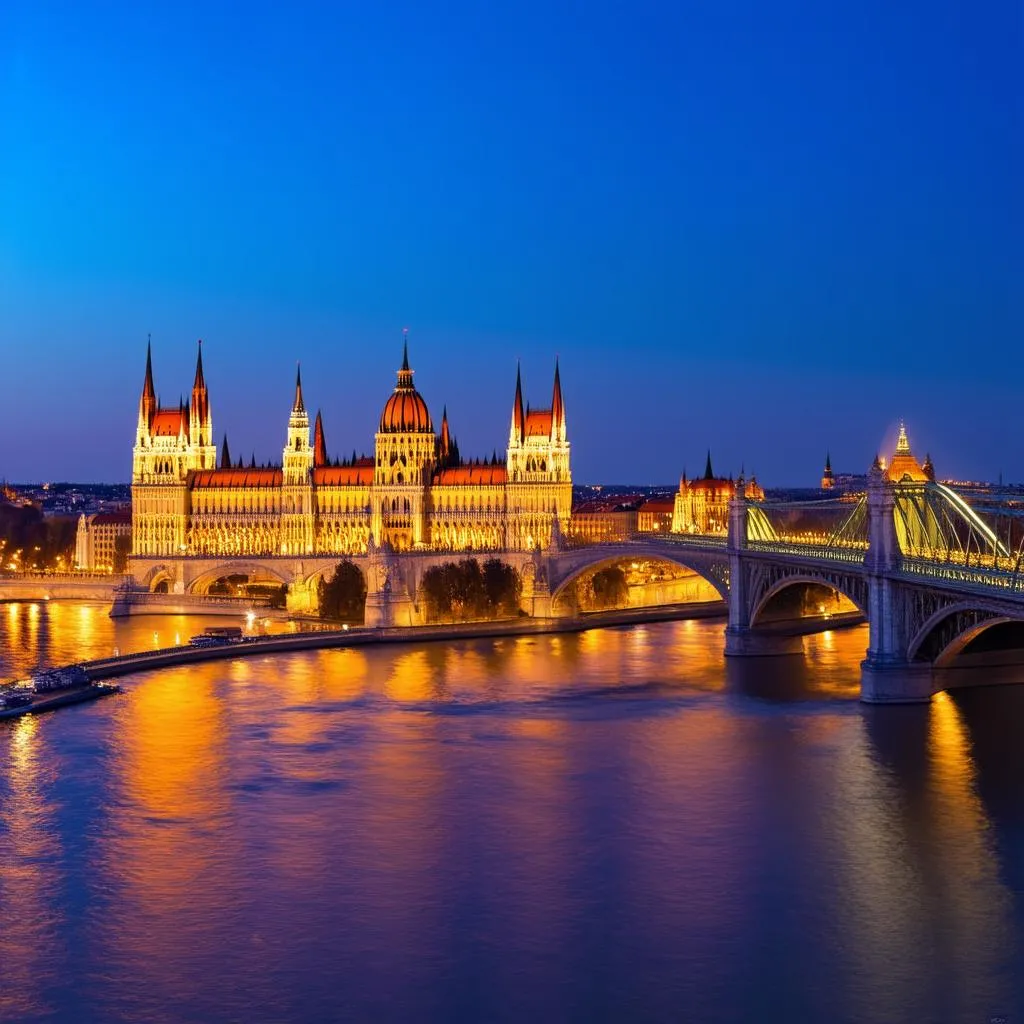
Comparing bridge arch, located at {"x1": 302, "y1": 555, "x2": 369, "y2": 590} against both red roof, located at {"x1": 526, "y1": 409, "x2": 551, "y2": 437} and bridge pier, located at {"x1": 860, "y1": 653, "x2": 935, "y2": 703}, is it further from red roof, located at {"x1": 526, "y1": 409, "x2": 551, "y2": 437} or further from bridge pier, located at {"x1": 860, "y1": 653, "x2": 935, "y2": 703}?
bridge pier, located at {"x1": 860, "y1": 653, "x2": 935, "y2": 703}

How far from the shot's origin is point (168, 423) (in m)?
92.6

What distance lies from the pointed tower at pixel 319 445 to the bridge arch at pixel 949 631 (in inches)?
2303

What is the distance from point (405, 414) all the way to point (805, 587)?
38.9 m

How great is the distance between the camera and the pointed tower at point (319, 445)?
3757 inches

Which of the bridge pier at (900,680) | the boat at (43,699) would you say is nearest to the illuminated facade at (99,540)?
the boat at (43,699)

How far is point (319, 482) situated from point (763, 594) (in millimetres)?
44418

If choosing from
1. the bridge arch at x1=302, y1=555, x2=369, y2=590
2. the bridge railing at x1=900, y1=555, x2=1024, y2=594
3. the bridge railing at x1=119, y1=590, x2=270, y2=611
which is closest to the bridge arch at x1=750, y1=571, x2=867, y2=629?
the bridge railing at x1=900, y1=555, x2=1024, y2=594

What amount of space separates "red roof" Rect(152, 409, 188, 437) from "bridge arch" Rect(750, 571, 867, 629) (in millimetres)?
46358

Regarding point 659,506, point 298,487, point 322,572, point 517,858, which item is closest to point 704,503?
point 659,506

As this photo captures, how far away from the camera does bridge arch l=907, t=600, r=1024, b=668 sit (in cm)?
3450

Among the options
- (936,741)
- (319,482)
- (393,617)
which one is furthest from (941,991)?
(319,482)

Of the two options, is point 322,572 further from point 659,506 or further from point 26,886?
point 26,886

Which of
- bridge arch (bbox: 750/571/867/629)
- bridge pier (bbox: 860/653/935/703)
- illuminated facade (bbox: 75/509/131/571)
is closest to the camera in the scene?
bridge pier (bbox: 860/653/935/703)

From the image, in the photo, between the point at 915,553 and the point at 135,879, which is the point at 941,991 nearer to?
the point at 135,879
